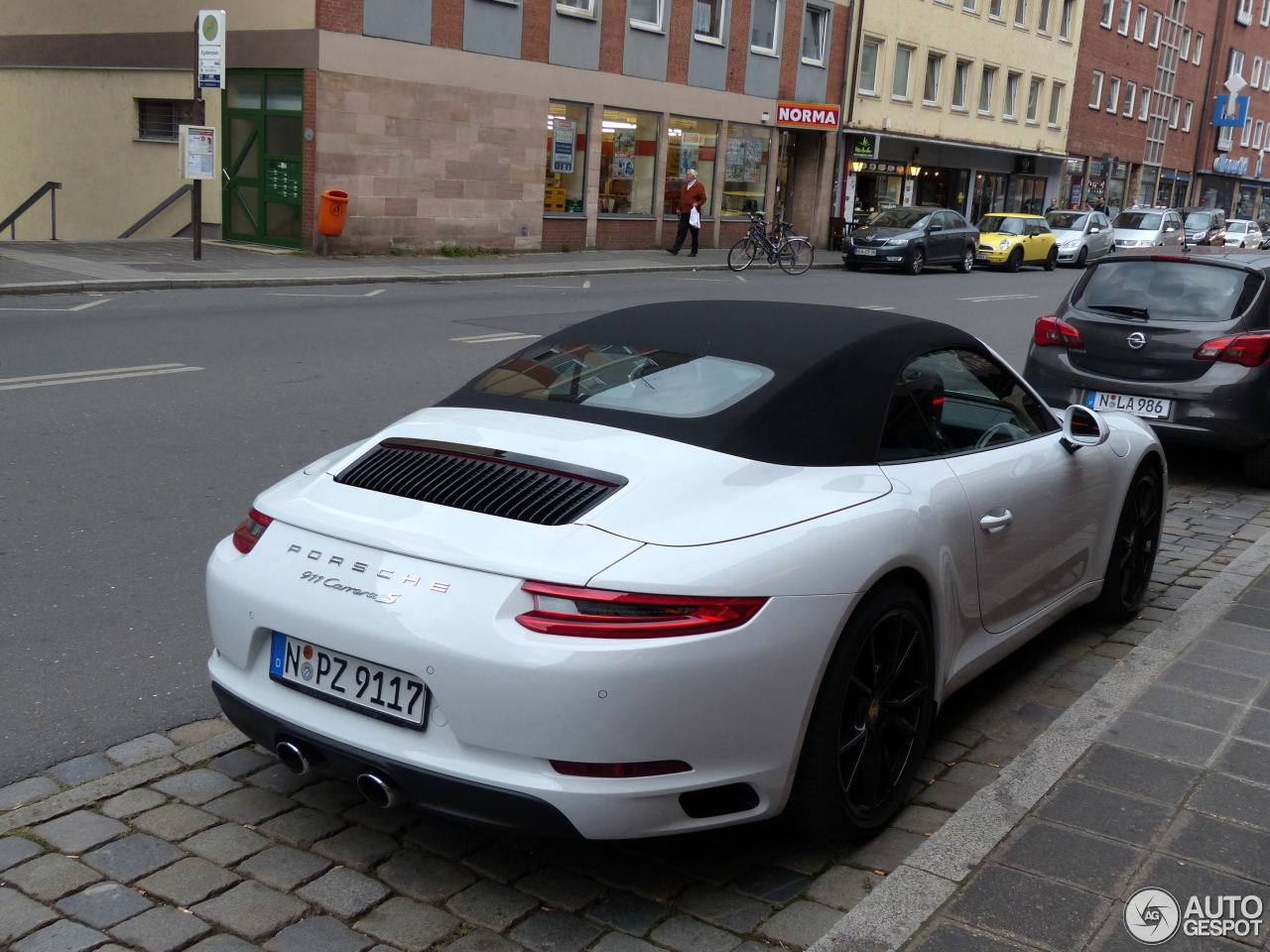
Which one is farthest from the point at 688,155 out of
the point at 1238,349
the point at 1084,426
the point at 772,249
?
the point at 1084,426

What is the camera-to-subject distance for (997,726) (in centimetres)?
449

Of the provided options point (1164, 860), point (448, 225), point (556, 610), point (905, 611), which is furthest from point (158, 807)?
point (448, 225)

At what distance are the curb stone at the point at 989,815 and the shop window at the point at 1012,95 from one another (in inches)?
1783

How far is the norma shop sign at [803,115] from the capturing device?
34219 mm

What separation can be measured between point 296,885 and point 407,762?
48 cm

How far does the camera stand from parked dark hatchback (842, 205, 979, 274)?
30.4 meters

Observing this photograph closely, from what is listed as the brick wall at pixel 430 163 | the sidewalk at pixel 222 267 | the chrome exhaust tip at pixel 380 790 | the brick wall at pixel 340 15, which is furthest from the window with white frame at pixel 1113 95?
the chrome exhaust tip at pixel 380 790

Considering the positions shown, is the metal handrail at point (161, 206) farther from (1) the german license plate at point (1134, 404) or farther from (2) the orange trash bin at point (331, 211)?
(1) the german license plate at point (1134, 404)

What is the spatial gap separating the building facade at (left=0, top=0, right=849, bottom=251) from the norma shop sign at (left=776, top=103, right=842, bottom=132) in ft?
0.24

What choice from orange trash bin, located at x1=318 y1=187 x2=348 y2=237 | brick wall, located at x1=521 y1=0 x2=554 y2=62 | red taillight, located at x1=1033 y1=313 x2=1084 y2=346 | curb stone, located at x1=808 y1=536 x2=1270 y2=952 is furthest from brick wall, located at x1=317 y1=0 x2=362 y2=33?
curb stone, located at x1=808 y1=536 x2=1270 y2=952

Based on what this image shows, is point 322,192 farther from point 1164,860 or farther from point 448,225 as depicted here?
point 1164,860

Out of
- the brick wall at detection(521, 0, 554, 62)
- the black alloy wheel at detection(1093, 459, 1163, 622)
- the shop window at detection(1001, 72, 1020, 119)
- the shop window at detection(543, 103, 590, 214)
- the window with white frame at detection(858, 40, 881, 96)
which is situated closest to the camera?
the black alloy wheel at detection(1093, 459, 1163, 622)

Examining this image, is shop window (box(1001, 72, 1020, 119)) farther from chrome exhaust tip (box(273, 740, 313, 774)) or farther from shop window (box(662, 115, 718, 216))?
chrome exhaust tip (box(273, 740, 313, 774))

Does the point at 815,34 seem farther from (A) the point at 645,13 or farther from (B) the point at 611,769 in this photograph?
(B) the point at 611,769
